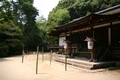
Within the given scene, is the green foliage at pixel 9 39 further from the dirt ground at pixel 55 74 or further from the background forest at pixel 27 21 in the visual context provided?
the dirt ground at pixel 55 74

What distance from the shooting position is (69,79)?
5465 mm

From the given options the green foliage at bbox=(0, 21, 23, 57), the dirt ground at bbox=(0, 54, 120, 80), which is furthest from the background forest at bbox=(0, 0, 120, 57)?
the dirt ground at bbox=(0, 54, 120, 80)

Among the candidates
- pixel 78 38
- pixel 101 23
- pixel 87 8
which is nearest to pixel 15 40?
pixel 78 38

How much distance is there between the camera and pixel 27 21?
28484 mm

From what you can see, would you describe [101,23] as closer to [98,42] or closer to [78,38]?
[98,42]

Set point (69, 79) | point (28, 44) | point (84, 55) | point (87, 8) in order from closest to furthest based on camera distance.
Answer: point (69, 79)
point (84, 55)
point (28, 44)
point (87, 8)

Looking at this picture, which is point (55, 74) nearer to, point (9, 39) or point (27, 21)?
point (9, 39)

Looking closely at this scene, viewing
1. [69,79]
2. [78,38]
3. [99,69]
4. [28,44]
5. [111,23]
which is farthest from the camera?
[28,44]

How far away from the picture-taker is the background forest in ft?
61.8

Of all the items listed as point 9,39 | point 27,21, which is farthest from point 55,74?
point 27,21

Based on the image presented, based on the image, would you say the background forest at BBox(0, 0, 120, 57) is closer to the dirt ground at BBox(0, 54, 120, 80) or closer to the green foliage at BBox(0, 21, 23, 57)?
the green foliage at BBox(0, 21, 23, 57)

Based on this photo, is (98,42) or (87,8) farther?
(87,8)

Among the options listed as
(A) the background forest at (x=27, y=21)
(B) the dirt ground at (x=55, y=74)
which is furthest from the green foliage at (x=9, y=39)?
(B) the dirt ground at (x=55, y=74)

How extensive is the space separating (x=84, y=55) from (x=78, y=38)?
3638 millimetres
